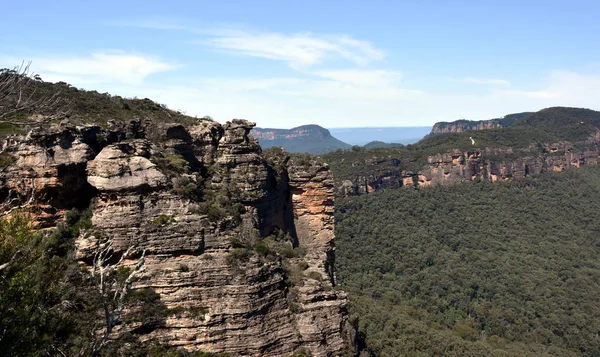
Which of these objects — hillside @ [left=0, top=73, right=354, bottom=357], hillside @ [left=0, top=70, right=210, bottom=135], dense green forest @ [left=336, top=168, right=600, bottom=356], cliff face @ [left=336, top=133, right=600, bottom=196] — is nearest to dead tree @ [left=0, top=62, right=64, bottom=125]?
hillside @ [left=0, top=73, right=354, bottom=357]

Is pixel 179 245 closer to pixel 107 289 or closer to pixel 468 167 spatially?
A: pixel 107 289

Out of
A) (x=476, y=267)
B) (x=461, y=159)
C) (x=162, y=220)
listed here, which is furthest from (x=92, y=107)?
(x=461, y=159)

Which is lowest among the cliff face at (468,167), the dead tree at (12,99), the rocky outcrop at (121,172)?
the cliff face at (468,167)

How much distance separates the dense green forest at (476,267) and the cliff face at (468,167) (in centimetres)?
325

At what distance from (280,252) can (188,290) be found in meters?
7.71

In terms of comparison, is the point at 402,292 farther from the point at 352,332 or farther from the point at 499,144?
the point at 499,144

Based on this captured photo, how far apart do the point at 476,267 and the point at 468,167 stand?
43.9 m

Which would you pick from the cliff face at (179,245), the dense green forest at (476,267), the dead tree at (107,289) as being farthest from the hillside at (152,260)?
the dense green forest at (476,267)

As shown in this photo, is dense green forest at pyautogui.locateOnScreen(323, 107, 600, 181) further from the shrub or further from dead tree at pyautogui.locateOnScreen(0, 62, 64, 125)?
dead tree at pyautogui.locateOnScreen(0, 62, 64, 125)

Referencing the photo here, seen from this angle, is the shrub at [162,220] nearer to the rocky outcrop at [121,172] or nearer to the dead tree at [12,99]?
the rocky outcrop at [121,172]

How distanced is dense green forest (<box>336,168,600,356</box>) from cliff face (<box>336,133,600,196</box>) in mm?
3245

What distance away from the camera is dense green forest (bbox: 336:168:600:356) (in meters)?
48.4

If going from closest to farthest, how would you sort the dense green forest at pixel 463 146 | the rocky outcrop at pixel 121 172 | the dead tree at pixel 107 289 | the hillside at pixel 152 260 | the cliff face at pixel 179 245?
the dead tree at pixel 107 289
the hillside at pixel 152 260
the cliff face at pixel 179 245
the rocky outcrop at pixel 121 172
the dense green forest at pixel 463 146

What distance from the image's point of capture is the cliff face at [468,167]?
106 m
